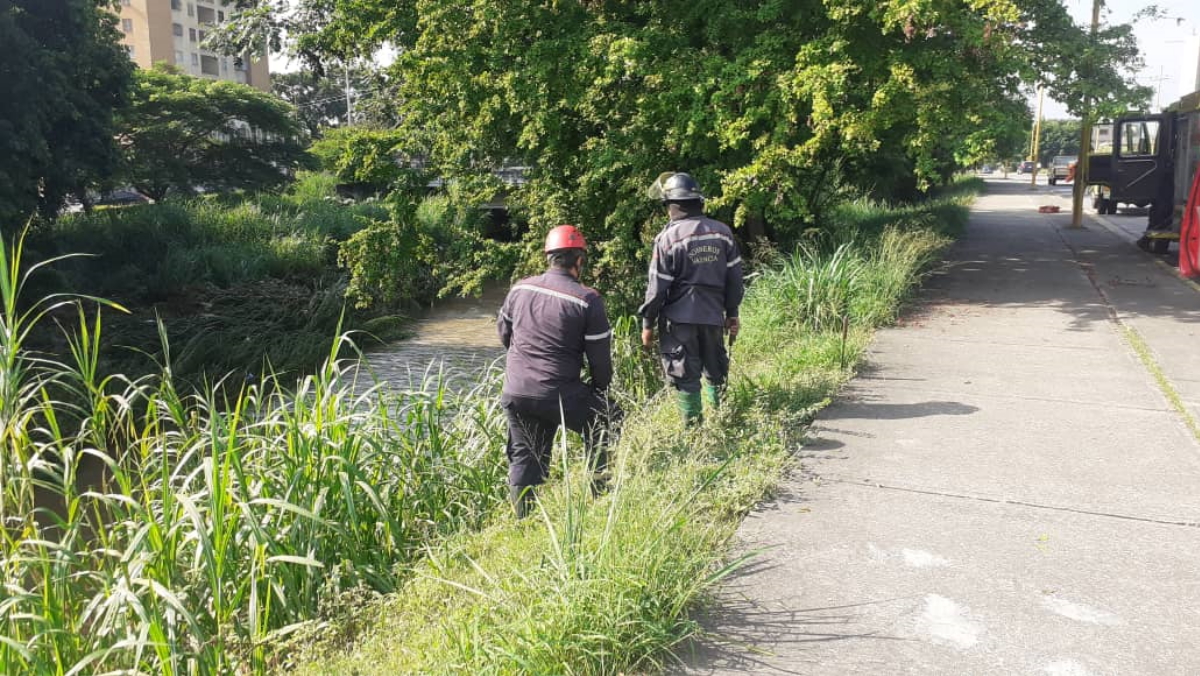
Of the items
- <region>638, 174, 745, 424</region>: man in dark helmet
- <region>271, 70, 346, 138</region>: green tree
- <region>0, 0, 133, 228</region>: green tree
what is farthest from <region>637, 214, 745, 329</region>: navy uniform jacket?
<region>271, 70, 346, 138</region>: green tree

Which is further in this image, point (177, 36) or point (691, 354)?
point (177, 36)

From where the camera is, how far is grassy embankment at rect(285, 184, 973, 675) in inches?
124

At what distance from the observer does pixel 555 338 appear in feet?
15.5

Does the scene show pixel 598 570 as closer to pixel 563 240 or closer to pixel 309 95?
pixel 563 240

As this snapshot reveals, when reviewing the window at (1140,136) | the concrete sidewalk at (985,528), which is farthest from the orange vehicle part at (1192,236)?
the window at (1140,136)

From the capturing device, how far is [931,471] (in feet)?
17.0

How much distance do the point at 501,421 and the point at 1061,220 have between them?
22.3 metres

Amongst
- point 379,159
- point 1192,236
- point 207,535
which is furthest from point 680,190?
point 1192,236

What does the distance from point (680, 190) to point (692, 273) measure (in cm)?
51

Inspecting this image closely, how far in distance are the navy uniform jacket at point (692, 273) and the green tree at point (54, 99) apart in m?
11.0

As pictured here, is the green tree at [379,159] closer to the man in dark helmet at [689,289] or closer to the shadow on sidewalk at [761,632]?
the man in dark helmet at [689,289]

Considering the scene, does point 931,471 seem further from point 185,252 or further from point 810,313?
point 185,252

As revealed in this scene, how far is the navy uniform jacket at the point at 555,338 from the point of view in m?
4.73

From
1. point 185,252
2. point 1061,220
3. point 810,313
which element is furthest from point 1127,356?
point 1061,220
